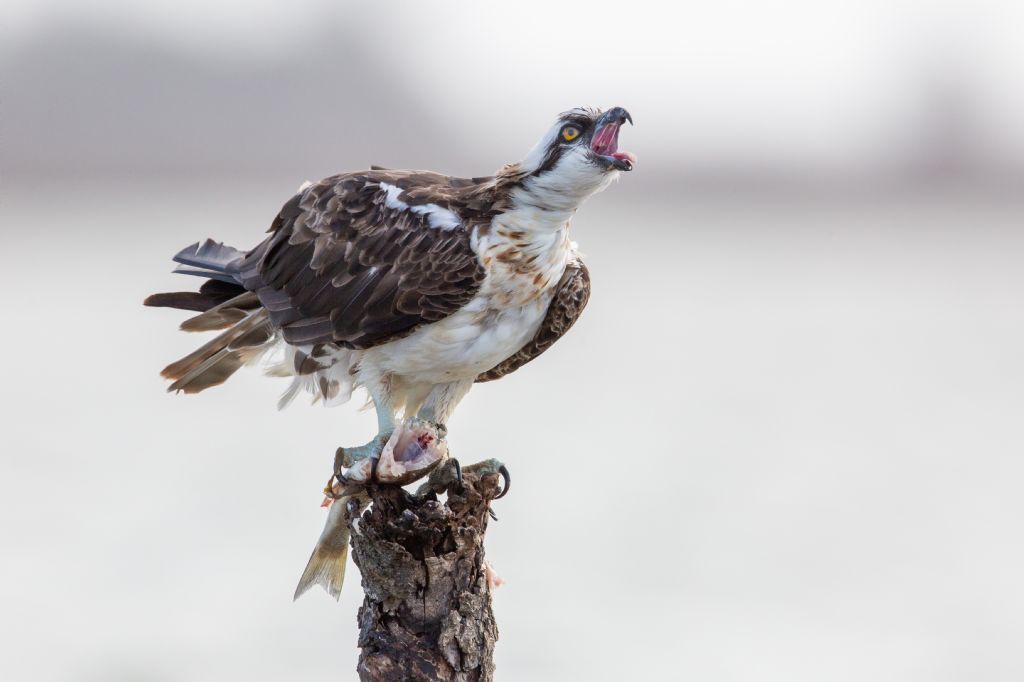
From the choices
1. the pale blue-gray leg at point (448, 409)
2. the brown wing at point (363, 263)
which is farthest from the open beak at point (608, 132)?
the pale blue-gray leg at point (448, 409)

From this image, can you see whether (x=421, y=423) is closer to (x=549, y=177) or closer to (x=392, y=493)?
(x=392, y=493)

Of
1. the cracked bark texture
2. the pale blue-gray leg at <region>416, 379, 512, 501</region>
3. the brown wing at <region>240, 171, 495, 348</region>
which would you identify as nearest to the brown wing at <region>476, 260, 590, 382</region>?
the pale blue-gray leg at <region>416, 379, 512, 501</region>

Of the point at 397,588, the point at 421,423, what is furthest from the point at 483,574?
the point at 421,423

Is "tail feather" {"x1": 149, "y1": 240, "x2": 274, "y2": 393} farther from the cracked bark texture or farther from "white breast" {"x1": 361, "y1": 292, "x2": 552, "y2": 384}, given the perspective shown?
the cracked bark texture

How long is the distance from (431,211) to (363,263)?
0.50 metres

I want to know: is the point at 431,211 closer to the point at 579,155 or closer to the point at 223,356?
the point at 579,155

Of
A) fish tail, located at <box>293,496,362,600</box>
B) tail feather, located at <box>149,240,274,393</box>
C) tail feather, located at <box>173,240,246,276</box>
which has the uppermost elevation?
tail feather, located at <box>173,240,246,276</box>

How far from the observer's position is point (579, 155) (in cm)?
623

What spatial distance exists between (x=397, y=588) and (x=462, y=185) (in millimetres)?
2434

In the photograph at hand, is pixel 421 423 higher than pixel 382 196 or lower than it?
lower

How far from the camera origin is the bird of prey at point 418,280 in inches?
252

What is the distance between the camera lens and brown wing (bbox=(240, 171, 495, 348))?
255 inches

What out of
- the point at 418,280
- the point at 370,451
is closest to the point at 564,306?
the point at 418,280

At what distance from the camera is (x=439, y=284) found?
6.45 m
